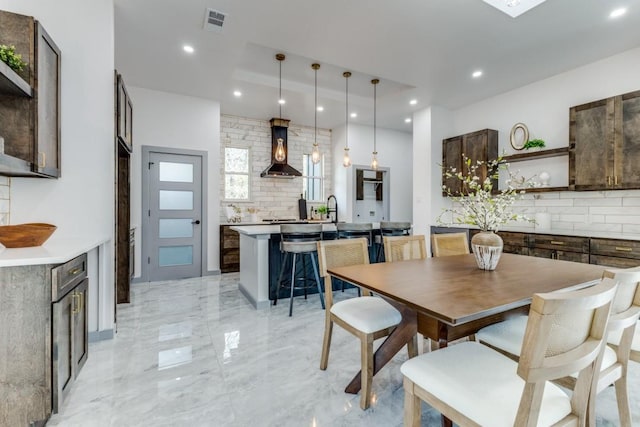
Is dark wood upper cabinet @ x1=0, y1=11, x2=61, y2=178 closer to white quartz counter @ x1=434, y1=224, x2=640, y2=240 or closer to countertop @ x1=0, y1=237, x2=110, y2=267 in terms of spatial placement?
countertop @ x1=0, y1=237, x2=110, y2=267

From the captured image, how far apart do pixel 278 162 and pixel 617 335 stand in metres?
5.19

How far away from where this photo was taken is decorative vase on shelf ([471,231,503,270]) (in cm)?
190

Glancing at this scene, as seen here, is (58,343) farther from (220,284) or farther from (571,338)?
(220,284)

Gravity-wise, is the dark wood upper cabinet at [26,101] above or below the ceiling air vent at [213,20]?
below

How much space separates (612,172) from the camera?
338 cm

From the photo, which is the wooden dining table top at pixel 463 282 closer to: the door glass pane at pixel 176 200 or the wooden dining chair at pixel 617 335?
the wooden dining chair at pixel 617 335

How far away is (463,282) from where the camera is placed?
1588mm

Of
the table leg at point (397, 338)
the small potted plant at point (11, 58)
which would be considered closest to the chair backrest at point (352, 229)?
the table leg at point (397, 338)

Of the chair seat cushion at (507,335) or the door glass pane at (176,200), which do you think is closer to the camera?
the chair seat cushion at (507,335)

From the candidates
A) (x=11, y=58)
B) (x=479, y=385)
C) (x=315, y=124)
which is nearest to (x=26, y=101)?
(x=11, y=58)

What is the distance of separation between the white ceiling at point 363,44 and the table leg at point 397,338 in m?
2.67

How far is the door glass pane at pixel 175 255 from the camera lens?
477 centimetres

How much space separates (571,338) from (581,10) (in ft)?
11.2

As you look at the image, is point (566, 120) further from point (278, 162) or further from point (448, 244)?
point (278, 162)
